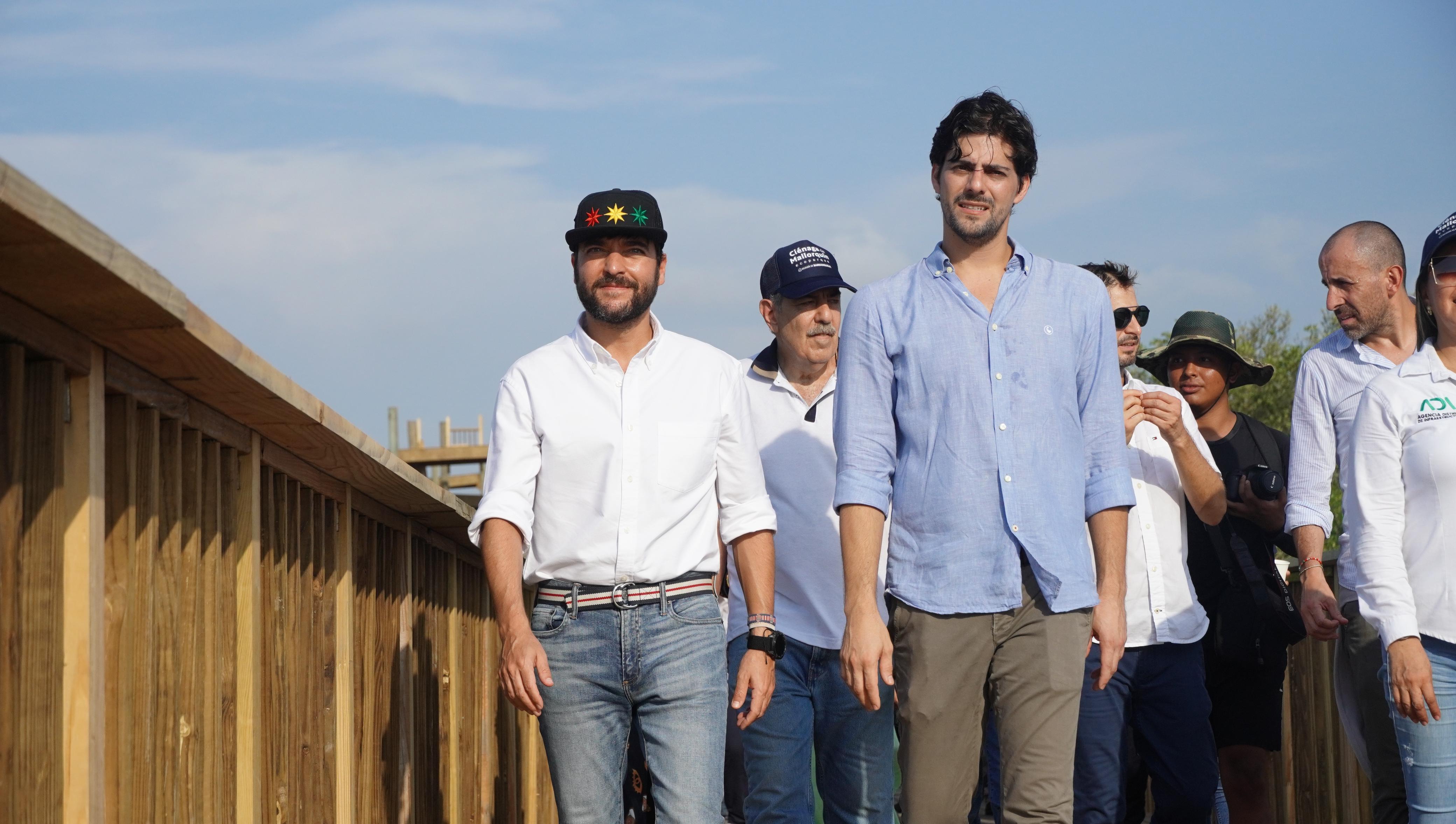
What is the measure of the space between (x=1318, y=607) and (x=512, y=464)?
2.71 m

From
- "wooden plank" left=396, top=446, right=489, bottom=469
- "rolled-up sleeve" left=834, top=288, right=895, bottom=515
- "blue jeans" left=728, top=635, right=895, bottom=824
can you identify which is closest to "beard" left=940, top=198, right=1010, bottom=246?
"rolled-up sleeve" left=834, top=288, right=895, bottom=515

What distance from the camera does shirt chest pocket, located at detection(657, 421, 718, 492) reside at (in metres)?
4.18

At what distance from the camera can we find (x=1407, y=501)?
14.0 feet

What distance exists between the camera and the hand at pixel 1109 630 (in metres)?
3.81

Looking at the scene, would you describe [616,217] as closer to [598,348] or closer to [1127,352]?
[598,348]

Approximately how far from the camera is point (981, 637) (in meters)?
3.74

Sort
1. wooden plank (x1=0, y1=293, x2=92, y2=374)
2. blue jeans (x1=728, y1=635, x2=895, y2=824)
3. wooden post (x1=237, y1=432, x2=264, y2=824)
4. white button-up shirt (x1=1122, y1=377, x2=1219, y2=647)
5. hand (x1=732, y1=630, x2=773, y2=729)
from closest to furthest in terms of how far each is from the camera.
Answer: wooden plank (x1=0, y1=293, x2=92, y2=374)
wooden post (x1=237, y1=432, x2=264, y2=824)
hand (x1=732, y1=630, x2=773, y2=729)
blue jeans (x1=728, y1=635, x2=895, y2=824)
white button-up shirt (x1=1122, y1=377, x2=1219, y2=647)

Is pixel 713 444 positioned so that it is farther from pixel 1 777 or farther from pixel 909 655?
pixel 1 777

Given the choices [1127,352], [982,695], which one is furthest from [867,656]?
[1127,352]

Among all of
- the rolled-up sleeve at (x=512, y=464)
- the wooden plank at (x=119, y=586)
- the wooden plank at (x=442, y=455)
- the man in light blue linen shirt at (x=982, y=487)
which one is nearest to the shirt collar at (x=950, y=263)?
the man in light blue linen shirt at (x=982, y=487)

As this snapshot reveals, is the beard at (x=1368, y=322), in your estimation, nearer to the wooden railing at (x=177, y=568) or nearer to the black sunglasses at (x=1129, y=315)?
the black sunglasses at (x=1129, y=315)

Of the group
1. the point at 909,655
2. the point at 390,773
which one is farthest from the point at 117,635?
the point at 390,773

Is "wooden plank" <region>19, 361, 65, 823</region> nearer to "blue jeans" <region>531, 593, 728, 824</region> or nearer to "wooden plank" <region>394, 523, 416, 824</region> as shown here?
"blue jeans" <region>531, 593, 728, 824</region>

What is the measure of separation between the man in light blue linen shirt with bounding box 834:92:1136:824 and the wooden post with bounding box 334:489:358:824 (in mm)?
1491
